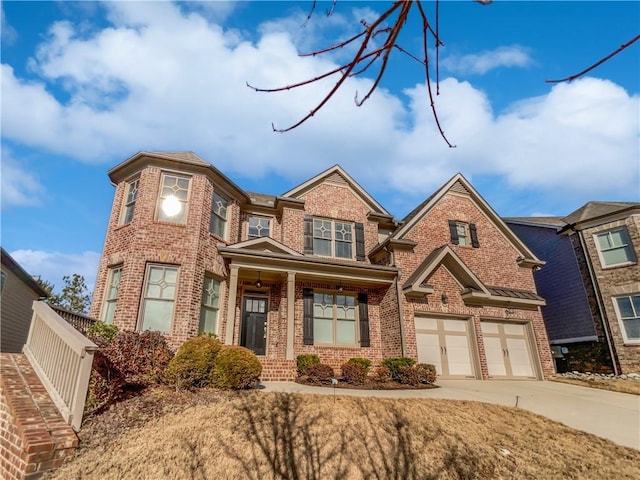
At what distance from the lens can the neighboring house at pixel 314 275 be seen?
1067 cm

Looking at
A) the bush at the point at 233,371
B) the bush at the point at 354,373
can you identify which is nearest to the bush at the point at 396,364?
the bush at the point at 354,373

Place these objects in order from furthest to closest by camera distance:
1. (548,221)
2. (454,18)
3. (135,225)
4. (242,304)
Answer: (548,221), (242,304), (135,225), (454,18)

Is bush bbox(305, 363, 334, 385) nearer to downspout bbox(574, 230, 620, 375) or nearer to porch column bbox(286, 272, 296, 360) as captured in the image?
porch column bbox(286, 272, 296, 360)

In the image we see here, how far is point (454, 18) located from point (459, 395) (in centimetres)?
914

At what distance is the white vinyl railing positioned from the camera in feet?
16.7

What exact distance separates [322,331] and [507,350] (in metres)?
7.28

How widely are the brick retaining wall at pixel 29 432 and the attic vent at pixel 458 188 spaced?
1542cm

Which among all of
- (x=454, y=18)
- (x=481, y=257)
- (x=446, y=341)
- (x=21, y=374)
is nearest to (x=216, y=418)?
(x=21, y=374)

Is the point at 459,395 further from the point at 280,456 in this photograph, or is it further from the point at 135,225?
the point at 135,225

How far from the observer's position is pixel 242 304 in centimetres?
1245

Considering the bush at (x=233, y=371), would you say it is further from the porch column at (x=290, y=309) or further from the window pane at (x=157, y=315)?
the window pane at (x=157, y=315)

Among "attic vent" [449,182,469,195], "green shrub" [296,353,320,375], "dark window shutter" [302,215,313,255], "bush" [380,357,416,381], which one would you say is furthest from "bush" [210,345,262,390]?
"attic vent" [449,182,469,195]

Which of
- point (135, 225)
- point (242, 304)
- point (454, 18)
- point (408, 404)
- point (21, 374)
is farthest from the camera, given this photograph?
point (242, 304)

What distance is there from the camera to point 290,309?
37.0 feet
